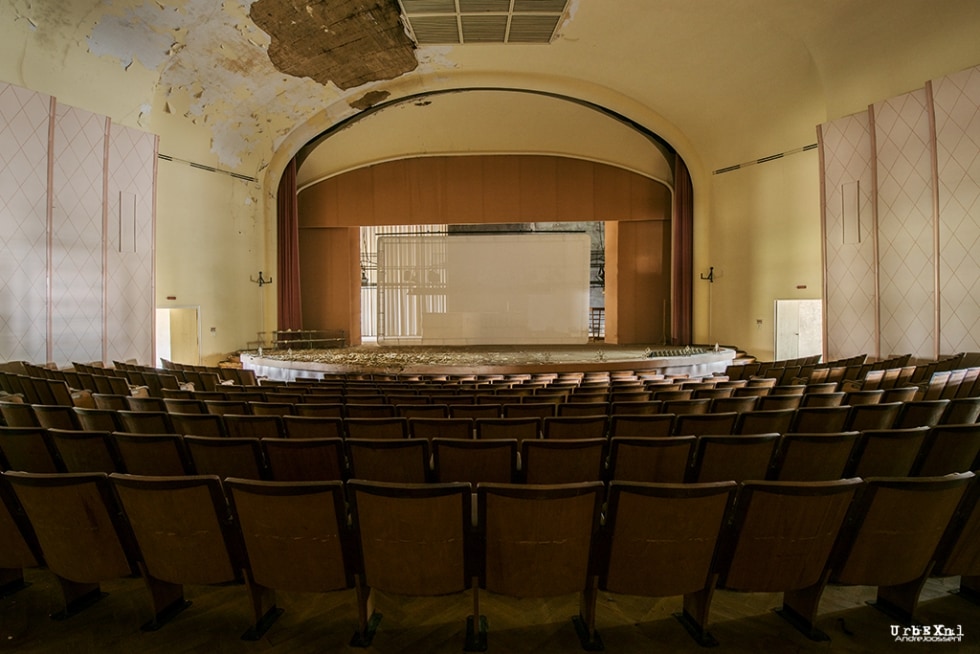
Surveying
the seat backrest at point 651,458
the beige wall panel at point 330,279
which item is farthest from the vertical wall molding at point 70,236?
the seat backrest at point 651,458

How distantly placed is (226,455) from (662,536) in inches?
77.6

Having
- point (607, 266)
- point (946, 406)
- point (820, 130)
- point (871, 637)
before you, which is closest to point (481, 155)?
point (607, 266)

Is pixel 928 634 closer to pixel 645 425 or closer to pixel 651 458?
pixel 651 458

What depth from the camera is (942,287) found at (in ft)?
24.7

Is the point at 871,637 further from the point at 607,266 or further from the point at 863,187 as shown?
the point at 607,266

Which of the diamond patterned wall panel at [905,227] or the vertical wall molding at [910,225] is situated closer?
the vertical wall molding at [910,225]

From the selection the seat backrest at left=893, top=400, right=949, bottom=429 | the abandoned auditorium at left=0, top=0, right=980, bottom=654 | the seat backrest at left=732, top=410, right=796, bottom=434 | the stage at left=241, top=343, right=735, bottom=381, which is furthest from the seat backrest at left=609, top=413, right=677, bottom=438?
the stage at left=241, top=343, right=735, bottom=381

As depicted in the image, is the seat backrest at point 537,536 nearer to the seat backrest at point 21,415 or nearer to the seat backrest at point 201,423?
the seat backrest at point 201,423

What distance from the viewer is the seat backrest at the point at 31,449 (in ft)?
8.11

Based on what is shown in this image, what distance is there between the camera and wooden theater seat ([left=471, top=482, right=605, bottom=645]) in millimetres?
1685

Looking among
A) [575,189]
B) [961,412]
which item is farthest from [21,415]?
[575,189]

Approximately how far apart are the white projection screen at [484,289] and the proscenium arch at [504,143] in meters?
1.01

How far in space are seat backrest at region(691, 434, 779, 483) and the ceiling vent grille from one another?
26.6 feet

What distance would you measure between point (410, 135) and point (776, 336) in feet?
32.4
